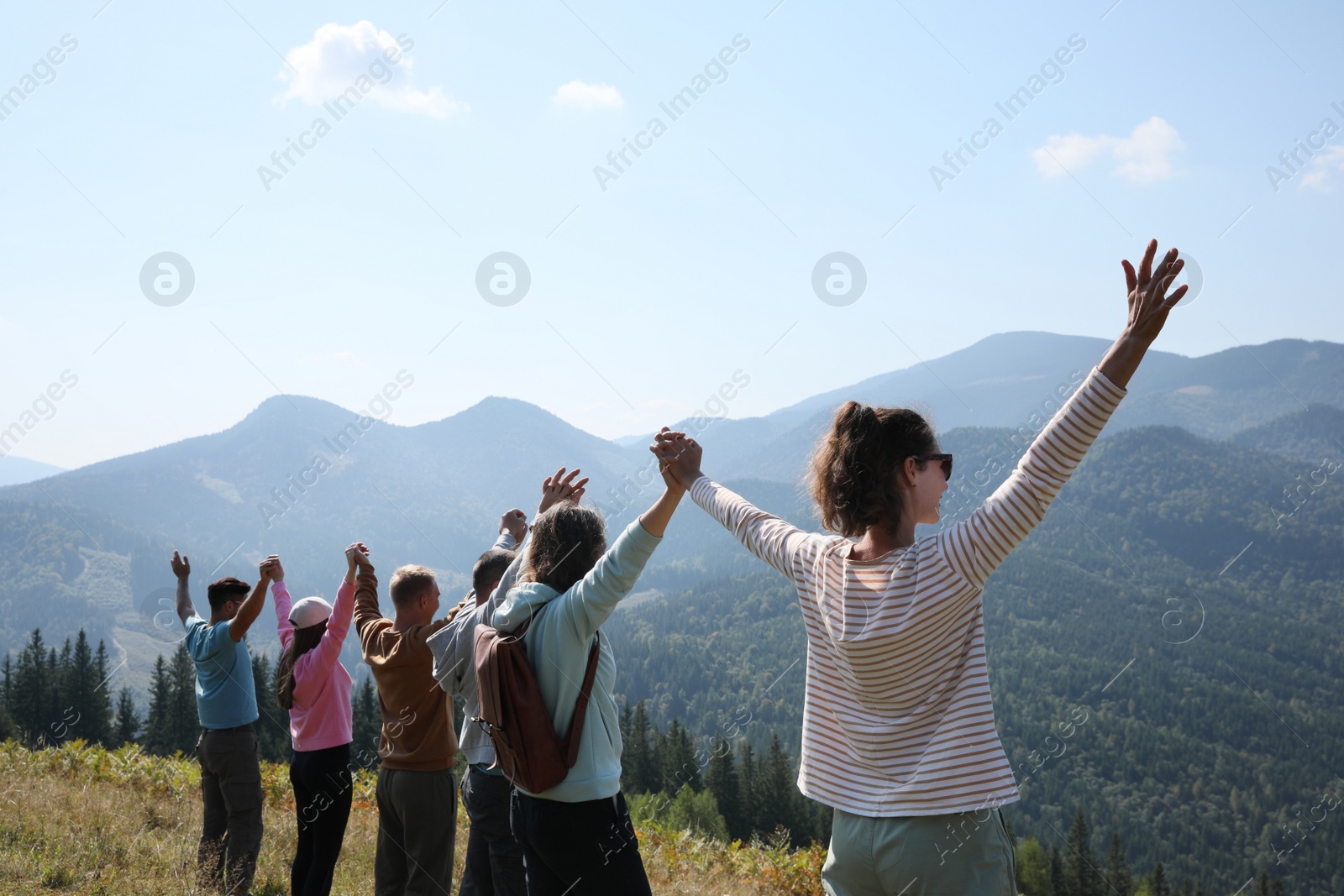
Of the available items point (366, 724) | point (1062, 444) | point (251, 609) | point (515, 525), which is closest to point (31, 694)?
point (366, 724)

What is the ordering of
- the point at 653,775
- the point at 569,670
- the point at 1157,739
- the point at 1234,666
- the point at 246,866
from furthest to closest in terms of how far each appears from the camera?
the point at 1234,666 < the point at 1157,739 < the point at 653,775 < the point at 246,866 < the point at 569,670

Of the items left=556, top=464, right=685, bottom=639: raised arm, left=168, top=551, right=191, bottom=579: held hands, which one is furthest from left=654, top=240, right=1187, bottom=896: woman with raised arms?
left=168, top=551, right=191, bottom=579: held hands

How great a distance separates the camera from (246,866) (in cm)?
535

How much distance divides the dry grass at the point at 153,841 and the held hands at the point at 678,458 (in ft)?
15.2

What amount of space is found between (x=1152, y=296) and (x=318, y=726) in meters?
4.81

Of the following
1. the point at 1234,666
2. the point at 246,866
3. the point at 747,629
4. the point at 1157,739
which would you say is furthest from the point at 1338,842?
the point at 246,866

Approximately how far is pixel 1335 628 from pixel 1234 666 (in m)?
51.5

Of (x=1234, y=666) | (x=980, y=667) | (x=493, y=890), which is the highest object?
(x=980, y=667)

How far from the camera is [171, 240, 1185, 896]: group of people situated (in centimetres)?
191

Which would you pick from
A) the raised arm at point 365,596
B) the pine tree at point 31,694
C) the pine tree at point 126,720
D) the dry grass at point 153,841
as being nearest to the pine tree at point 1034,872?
the dry grass at point 153,841

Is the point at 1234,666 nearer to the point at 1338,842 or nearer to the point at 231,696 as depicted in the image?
the point at 1338,842

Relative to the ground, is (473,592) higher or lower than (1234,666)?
higher

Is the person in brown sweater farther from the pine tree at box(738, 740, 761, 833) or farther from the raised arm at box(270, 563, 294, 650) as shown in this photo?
the pine tree at box(738, 740, 761, 833)

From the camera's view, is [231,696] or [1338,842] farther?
[1338,842]
